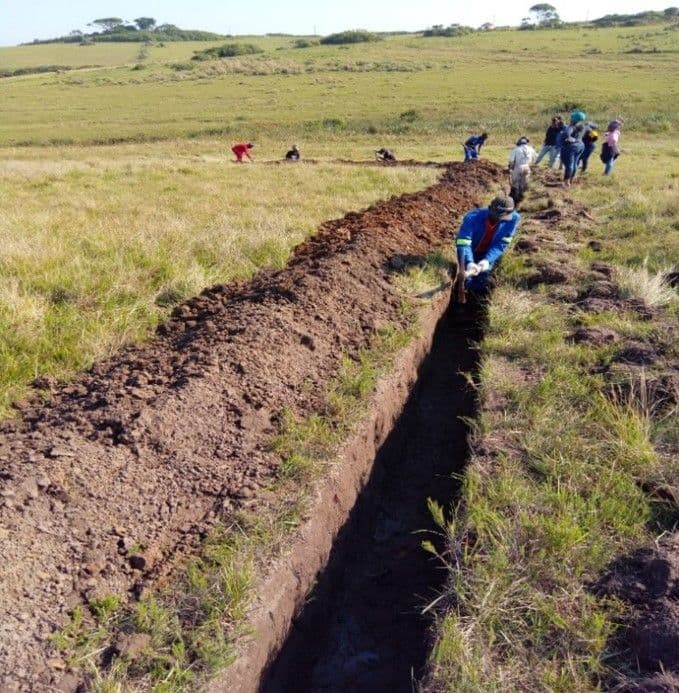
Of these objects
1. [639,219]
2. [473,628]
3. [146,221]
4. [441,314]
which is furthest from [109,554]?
[639,219]

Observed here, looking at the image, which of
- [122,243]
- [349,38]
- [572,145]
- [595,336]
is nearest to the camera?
[595,336]

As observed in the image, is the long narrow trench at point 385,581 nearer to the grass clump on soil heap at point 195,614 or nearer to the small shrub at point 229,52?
the grass clump on soil heap at point 195,614

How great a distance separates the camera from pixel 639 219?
970 centimetres

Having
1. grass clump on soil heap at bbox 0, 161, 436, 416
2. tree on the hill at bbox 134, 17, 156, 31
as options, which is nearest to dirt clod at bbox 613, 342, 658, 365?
grass clump on soil heap at bbox 0, 161, 436, 416

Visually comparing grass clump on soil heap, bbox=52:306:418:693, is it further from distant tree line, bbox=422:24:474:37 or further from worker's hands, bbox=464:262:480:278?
distant tree line, bbox=422:24:474:37

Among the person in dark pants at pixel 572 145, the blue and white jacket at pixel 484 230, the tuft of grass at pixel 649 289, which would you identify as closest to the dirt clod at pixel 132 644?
the blue and white jacket at pixel 484 230

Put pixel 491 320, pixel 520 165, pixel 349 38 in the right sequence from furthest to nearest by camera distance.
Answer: pixel 349 38 → pixel 520 165 → pixel 491 320

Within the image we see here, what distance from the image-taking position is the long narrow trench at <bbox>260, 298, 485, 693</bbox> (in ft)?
10.5

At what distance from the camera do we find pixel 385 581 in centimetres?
379

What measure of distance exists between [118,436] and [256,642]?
144 centimetres

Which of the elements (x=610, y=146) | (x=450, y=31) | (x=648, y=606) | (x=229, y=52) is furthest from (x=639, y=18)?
(x=648, y=606)

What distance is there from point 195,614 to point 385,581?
141 centimetres

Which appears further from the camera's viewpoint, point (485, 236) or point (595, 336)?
point (485, 236)

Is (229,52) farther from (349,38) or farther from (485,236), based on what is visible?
(485,236)
